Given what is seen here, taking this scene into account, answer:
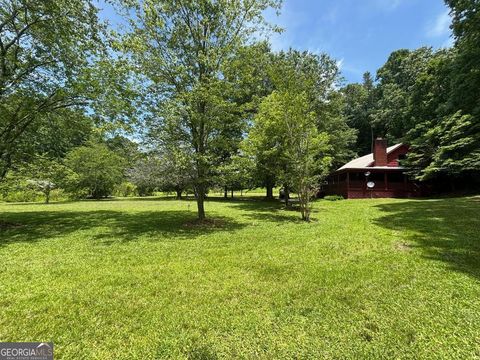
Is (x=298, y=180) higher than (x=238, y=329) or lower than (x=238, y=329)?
higher

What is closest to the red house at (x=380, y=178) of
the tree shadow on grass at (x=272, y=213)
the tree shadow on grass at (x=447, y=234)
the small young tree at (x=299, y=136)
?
the tree shadow on grass at (x=272, y=213)

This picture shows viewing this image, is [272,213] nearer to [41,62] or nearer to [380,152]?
[41,62]

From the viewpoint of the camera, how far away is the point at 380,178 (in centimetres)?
2348

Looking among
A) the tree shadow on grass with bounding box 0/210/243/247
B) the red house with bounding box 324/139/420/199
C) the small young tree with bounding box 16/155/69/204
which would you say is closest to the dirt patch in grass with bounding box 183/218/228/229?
the tree shadow on grass with bounding box 0/210/243/247

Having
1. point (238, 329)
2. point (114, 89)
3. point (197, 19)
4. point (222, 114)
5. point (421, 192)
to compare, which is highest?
point (197, 19)

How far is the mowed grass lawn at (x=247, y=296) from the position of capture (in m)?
2.89

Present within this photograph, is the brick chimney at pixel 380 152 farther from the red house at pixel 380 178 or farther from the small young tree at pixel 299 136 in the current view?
the small young tree at pixel 299 136

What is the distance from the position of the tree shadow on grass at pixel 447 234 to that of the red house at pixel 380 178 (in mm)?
11404

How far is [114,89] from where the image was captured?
33.9 feet

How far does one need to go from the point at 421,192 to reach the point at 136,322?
26.2 metres

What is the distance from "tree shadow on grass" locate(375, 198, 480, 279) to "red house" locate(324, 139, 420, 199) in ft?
37.4

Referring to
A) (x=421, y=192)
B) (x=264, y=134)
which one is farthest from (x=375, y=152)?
(x=264, y=134)

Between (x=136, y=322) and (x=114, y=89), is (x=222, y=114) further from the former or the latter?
(x=136, y=322)

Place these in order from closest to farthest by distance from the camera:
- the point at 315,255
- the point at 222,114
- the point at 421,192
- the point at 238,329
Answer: the point at 238,329
the point at 315,255
the point at 222,114
the point at 421,192
